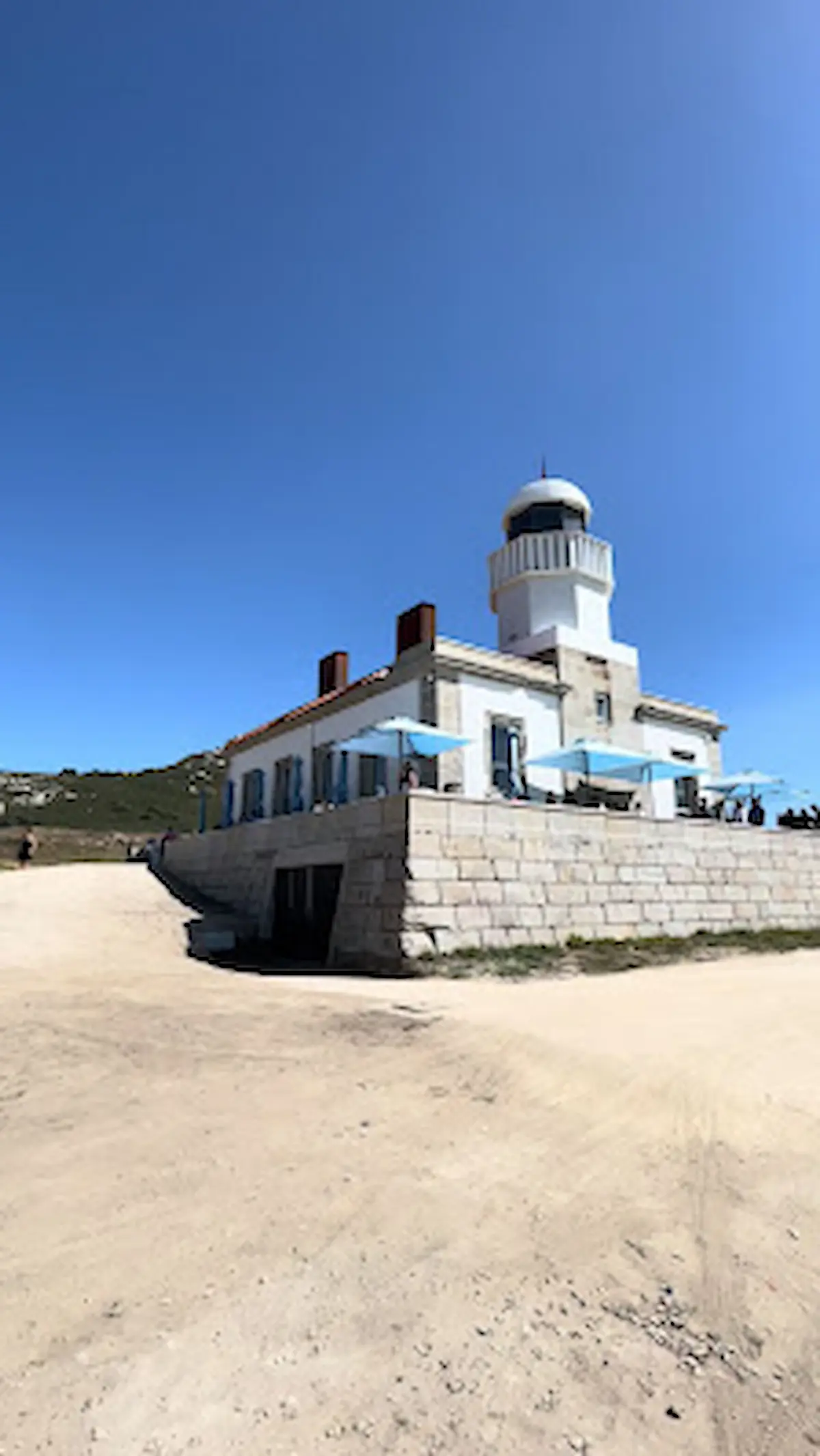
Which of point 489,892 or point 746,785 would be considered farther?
point 746,785

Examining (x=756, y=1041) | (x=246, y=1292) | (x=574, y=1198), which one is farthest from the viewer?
(x=756, y=1041)

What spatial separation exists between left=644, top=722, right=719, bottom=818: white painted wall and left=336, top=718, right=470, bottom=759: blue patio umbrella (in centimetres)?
894

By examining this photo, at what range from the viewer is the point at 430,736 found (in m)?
17.1

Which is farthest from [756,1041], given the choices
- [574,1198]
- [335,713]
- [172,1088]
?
[335,713]

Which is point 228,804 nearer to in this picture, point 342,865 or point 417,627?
point 417,627

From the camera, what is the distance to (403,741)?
1688 centimetres

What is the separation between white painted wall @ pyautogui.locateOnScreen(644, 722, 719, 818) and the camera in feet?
77.0

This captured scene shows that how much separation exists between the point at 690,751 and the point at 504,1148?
2293 centimetres

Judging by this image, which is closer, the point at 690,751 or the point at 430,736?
the point at 430,736

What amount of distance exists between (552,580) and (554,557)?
0.80m

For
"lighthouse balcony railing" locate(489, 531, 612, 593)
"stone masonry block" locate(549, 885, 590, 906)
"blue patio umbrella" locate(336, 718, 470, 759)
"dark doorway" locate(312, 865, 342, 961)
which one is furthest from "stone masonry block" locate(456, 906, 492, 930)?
"lighthouse balcony railing" locate(489, 531, 612, 593)

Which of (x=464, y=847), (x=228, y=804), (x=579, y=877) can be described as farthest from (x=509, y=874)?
(x=228, y=804)

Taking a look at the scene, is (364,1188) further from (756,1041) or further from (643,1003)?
(643,1003)

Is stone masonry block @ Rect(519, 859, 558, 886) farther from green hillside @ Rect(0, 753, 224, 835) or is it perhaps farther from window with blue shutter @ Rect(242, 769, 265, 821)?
green hillside @ Rect(0, 753, 224, 835)
